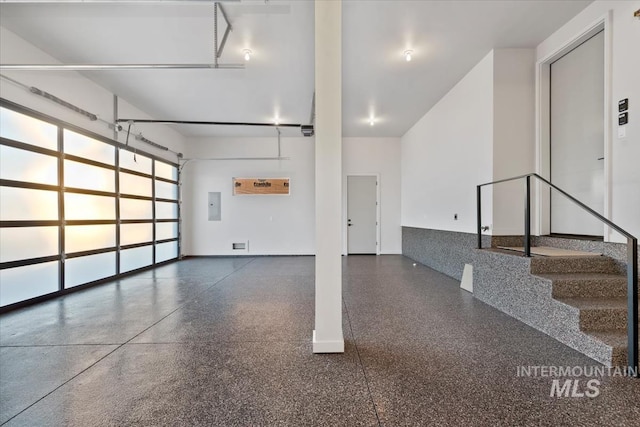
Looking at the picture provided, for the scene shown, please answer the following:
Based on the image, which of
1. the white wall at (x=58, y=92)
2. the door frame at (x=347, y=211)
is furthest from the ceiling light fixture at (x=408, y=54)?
the white wall at (x=58, y=92)

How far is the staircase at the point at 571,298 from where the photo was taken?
2174mm

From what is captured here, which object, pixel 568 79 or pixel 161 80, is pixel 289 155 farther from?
pixel 568 79

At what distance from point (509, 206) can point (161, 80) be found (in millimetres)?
5711

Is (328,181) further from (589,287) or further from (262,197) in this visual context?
(262,197)

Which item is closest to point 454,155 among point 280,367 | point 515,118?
point 515,118

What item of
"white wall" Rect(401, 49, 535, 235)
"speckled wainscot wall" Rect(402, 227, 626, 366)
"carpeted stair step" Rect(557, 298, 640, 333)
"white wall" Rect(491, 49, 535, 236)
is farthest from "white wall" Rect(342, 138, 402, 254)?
"carpeted stair step" Rect(557, 298, 640, 333)

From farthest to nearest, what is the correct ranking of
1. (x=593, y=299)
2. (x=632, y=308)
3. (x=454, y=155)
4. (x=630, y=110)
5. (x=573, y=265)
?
(x=454, y=155)
(x=573, y=265)
(x=630, y=110)
(x=593, y=299)
(x=632, y=308)

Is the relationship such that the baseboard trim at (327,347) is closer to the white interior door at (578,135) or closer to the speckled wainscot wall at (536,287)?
the speckled wainscot wall at (536,287)

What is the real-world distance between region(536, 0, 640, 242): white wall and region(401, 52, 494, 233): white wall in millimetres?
1201

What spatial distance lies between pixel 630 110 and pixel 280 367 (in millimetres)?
3981

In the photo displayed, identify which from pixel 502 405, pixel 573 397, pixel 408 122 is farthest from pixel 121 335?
pixel 408 122

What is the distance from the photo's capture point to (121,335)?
2.66 meters

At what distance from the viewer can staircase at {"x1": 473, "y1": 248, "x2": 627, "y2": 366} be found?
217cm

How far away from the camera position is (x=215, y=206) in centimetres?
786
